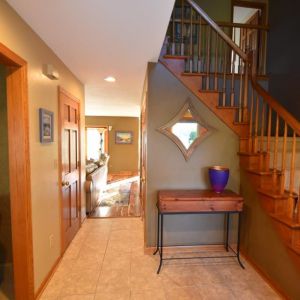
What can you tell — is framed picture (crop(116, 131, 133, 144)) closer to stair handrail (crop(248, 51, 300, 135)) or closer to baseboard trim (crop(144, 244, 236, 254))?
baseboard trim (crop(144, 244, 236, 254))

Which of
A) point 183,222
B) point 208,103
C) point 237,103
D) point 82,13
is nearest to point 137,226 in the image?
point 183,222

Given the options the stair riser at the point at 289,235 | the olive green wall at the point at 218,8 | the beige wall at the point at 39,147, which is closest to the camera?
the beige wall at the point at 39,147

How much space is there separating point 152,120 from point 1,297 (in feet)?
7.58

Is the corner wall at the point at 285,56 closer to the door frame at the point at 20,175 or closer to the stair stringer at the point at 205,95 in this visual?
the stair stringer at the point at 205,95

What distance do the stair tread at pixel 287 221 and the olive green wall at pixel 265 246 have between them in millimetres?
167

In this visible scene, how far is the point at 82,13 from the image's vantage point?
1.58m

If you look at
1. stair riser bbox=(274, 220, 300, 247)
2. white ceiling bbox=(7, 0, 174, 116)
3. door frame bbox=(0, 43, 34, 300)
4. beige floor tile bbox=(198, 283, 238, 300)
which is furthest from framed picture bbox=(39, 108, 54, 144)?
stair riser bbox=(274, 220, 300, 247)

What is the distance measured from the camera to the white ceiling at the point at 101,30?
149 cm

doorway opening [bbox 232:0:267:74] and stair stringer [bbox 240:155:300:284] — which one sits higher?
doorway opening [bbox 232:0:267:74]

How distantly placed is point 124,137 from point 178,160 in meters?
6.40

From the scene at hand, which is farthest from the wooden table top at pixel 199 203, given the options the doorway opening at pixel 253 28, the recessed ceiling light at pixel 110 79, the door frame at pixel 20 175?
the recessed ceiling light at pixel 110 79

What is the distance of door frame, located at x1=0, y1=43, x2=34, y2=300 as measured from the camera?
166 cm

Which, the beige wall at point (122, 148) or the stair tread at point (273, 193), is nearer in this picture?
the stair tread at point (273, 193)

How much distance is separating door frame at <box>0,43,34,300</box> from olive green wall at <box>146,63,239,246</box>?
1346 millimetres
